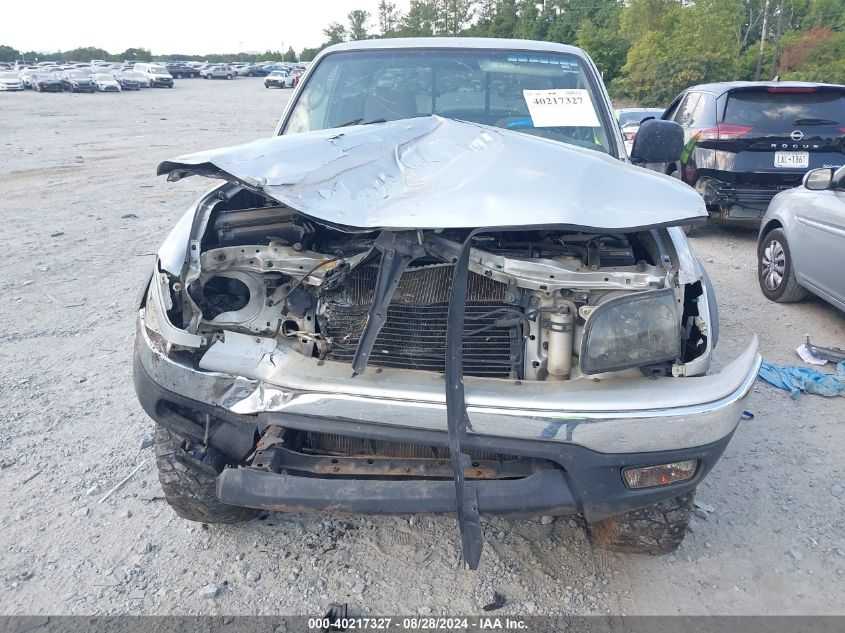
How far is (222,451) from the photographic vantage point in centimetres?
236

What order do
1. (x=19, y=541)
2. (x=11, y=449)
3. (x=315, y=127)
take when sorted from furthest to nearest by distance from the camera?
1. (x=315, y=127)
2. (x=11, y=449)
3. (x=19, y=541)

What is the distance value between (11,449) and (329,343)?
1978mm

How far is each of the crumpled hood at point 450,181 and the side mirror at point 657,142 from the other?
3.27 ft

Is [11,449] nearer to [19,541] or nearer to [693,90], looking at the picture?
[19,541]

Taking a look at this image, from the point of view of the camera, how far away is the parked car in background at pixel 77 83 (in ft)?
130

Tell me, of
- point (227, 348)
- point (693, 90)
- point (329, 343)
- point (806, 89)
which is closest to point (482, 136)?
point (329, 343)

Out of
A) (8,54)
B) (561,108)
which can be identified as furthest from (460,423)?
(8,54)

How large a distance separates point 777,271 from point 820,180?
1.05 meters

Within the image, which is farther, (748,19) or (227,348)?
(748,19)

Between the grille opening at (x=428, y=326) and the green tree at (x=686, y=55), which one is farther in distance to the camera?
the green tree at (x=686, y=55)

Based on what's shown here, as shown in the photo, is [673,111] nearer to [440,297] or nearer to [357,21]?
[440,297]

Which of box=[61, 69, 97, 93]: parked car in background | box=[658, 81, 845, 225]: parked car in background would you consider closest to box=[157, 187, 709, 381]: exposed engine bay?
box=[658, 81, 845, 225]: parked car in background

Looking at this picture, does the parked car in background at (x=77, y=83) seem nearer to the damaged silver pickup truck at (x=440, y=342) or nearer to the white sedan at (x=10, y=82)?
the white sedan at (x=10, y=82)

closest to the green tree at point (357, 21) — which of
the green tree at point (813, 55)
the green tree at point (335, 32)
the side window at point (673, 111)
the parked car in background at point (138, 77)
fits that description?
the green tree at point (335, 32)
